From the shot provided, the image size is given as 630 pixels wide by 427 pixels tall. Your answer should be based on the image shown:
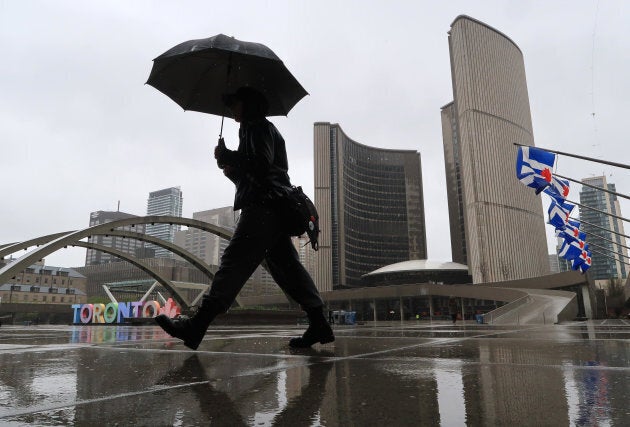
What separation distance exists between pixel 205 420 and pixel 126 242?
211951 mm

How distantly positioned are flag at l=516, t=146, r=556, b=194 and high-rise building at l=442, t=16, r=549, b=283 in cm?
6541

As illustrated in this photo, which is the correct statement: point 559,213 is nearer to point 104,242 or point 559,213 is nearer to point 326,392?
point 326,392

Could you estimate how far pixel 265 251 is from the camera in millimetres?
3098

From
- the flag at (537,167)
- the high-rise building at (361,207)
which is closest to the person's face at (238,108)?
the flag at (537,167)

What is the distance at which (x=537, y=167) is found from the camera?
53.5 feet

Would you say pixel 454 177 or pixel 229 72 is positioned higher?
pixel 454 177

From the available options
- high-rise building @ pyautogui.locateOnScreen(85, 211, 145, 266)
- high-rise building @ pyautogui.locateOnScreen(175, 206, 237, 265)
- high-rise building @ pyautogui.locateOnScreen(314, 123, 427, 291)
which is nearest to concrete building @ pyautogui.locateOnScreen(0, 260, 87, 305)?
high-rise building @ pyautogui.locateOnScreen(314, 123, 427, 291)

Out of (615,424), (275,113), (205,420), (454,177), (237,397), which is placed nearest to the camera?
(615,424)

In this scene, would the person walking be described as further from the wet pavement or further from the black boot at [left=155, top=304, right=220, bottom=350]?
the wet pavement

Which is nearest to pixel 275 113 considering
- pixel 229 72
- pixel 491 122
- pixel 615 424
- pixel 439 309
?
pixel 229 72

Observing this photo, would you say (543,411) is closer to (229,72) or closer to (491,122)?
(229,72)

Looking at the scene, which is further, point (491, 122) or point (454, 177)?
point (454, 177)

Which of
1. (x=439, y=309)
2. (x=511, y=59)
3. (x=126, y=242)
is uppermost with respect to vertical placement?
(x=511, y=59)

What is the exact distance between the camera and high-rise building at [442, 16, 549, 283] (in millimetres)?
78875
